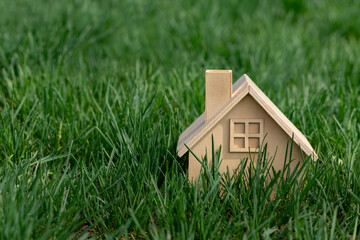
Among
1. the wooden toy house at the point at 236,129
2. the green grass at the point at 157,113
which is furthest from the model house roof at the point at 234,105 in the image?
the green grass at the point at 157,113

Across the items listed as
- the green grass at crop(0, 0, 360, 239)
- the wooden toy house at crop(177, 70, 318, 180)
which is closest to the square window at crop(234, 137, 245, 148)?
the wooden toy house at crop(177, 70, 318, 180)

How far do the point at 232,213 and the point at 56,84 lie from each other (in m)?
1.70

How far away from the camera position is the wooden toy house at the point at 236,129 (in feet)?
7.32

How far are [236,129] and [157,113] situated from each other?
2.71 feet

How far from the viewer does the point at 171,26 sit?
503 cm

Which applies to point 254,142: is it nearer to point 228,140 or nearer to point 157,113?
point 228,140

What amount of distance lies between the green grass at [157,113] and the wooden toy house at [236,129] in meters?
0.09

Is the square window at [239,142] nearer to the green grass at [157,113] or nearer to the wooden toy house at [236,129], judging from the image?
the wooden toy house at [236,129]

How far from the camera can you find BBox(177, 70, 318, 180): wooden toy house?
87.9 inches

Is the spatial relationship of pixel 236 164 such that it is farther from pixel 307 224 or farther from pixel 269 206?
pixel 307 224

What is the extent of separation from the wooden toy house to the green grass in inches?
3.5

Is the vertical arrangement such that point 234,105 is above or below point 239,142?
above

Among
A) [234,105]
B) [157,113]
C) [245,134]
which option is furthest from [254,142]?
[157,113]

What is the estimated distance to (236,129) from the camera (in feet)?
7.48
